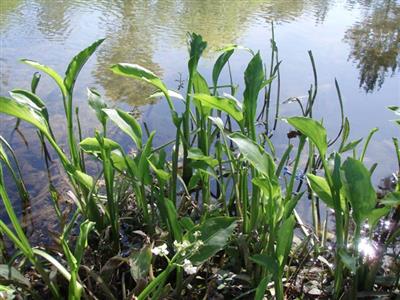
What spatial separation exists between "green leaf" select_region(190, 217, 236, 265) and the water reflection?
1.63 metres

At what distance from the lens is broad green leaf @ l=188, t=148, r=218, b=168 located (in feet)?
3.29

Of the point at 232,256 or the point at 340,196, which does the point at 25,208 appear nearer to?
the point at 232,256

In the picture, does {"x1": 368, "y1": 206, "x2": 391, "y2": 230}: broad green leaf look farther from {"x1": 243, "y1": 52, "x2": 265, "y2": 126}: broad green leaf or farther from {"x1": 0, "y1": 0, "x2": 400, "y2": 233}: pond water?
{"x1": 0, "y1": 0, "x2": 400, "y2": 233}: pond water

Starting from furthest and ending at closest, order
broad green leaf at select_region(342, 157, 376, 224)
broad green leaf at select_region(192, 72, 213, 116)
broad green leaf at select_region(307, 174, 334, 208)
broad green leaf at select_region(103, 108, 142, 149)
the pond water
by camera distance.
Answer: the pond water, broad green leaf at select_region(192, 72, 213, 116), broad green leaf at select_region(103, 108, 142, 149), broad green leaf at select_region(307, 174, 334, 208), broad green leaf at select_region(342, 157, 376, 224)

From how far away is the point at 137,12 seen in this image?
345 cm

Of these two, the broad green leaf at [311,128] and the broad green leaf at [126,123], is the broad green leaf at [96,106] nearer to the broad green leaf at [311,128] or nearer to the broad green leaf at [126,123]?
the broad green leaf at [126,123]

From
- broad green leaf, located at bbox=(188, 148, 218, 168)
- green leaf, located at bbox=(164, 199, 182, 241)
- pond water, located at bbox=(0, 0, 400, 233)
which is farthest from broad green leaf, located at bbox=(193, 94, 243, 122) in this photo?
pond water, located at bbox=(0, 0, 400, 233)

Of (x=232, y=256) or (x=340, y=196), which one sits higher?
(x=340, y=196)

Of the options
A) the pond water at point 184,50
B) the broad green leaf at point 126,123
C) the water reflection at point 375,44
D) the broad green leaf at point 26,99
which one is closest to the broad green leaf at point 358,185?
the broad green leaf at point 126,123

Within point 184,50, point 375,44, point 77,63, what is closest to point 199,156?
point 77,63

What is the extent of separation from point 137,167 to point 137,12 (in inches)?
105

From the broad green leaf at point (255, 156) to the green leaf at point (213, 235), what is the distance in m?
0.11

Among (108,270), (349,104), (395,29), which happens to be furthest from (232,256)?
(395,29)

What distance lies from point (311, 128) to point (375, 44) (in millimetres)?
2344
